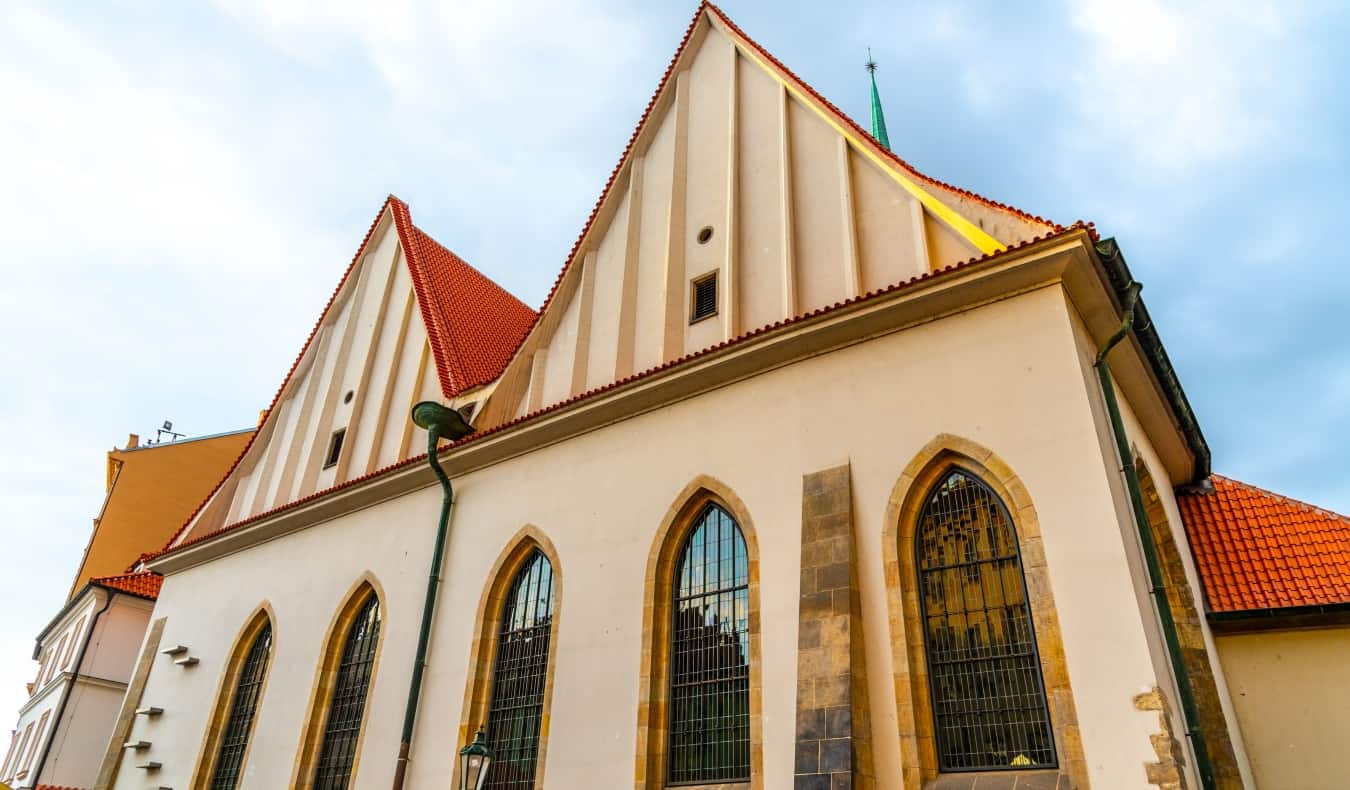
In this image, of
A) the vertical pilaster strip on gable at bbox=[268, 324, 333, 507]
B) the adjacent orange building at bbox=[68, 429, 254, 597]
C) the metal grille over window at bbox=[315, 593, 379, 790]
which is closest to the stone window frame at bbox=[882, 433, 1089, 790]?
the metal grille over window at bbox=[315, 593, 379, 790]

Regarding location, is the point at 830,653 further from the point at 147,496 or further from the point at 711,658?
the point at 147,496

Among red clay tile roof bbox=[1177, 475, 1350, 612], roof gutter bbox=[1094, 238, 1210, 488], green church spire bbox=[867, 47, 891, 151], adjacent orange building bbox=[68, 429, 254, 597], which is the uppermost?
green church spire bbox=[867, 47, 891, 151]

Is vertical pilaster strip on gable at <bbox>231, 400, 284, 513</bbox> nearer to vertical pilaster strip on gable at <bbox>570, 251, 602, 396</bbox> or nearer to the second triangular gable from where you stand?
the second triangular gable

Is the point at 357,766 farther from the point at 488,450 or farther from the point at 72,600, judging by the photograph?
the point at 72,600

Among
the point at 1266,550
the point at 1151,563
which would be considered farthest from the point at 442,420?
the point at 1266,550

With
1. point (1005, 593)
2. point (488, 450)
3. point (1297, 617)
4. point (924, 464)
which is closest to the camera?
point (1005, 593)

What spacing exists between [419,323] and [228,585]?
5.80 metres

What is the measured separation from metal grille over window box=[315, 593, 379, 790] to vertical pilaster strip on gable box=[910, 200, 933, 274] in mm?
9152

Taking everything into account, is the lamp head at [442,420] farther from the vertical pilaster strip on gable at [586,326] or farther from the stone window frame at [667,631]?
the stone window frame at [667,631]

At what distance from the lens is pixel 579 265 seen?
1370cm

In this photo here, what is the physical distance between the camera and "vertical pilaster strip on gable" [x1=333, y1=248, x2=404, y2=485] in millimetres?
15477

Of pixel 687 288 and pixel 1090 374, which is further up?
pixel 687 288

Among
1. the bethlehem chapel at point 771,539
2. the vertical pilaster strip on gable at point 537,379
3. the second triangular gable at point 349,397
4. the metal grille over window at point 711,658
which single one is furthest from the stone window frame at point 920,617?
the second triangular gable at point 349,397

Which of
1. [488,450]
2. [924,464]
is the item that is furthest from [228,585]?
[924,464]
